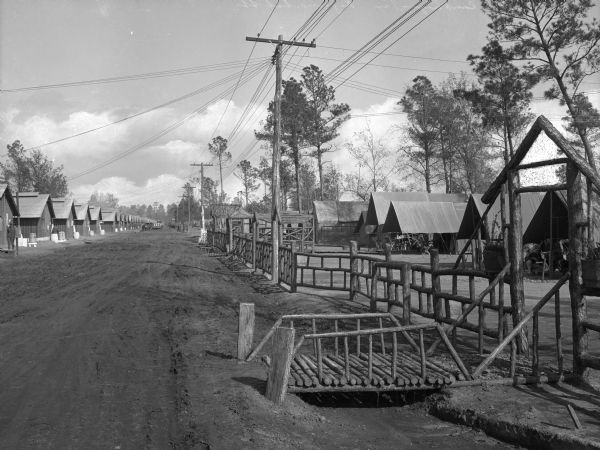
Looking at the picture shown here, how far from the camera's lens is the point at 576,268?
254 inches

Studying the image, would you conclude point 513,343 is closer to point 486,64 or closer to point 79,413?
point 79,413

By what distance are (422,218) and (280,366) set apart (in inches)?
1285

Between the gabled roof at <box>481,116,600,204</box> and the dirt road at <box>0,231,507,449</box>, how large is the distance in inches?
129

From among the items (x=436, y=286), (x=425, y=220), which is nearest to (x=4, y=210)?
(x=425, y=220)

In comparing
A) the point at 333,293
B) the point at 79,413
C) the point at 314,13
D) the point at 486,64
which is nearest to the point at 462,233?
the point at 486,64

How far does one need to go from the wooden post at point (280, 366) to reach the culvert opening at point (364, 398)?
1.88 feet

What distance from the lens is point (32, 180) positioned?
8269 centimetres

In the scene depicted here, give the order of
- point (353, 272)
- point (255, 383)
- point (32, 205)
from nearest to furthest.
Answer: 1. point (255, 383)
2. point (353, 272)
3. point (32, 205)

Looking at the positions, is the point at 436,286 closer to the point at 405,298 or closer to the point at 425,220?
the point at 405,298

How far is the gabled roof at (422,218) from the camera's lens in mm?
36750

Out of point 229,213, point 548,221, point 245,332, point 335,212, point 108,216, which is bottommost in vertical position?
point 245,332

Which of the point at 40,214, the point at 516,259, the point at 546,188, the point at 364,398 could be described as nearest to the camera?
the point at 364,398

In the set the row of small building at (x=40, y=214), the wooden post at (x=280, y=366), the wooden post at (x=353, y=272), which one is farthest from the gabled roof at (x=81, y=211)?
the wooden post at (x=280, y=366)

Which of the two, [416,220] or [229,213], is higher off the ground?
[229,213]
